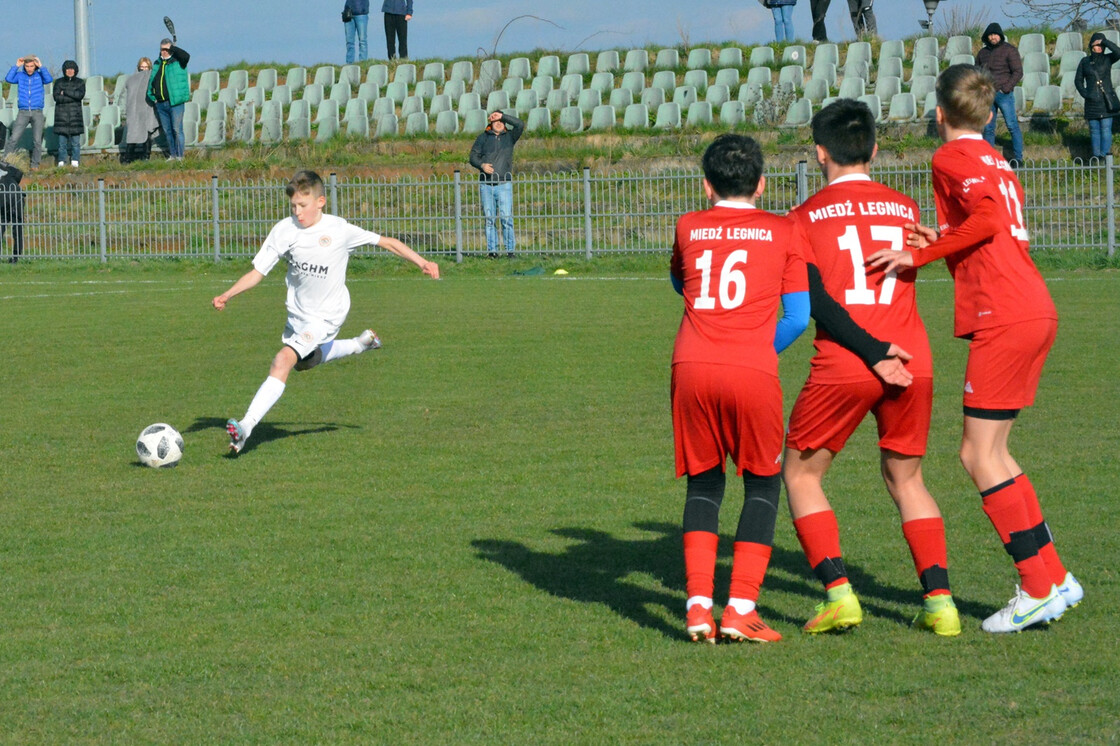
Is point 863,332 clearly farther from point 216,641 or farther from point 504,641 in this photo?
point 216,641

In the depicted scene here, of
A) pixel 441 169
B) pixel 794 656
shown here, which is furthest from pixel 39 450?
pixel 441 169

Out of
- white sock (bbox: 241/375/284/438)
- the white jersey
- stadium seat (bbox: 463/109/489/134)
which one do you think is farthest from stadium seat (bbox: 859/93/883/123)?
white sock (bbox: 241/375/284/438)

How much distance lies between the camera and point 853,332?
455cm

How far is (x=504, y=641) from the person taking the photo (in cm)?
468

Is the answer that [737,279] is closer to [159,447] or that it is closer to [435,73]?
[159,447]

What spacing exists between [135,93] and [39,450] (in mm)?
22960

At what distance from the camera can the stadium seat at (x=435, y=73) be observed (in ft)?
111

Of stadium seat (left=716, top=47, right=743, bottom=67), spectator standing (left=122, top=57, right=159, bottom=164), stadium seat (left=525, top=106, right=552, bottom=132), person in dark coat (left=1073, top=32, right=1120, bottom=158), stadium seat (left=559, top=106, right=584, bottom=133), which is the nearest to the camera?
person in dark coat (left=1073, top=32, right=1120, bottom=158)

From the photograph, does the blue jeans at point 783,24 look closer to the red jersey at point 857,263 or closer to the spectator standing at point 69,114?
the spectator standing at point 69,114

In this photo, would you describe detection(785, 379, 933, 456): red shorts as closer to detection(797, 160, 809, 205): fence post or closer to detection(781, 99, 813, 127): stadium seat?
detection(797, 160, 809, 205): fence post

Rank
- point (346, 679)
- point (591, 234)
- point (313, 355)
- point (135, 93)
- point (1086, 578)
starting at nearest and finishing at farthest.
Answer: point (346, 679) → point (1086, 578) → point (313, 355) → point (591, 234) → point (135, 93)

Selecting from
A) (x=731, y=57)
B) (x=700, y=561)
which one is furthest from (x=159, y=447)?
(x=731, y=57)

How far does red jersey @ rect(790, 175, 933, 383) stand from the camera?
4.64 metres

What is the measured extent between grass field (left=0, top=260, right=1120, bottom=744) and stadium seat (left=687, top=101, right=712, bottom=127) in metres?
17.7
